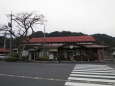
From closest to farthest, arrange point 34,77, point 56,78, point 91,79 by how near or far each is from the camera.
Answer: point 91,79
point 56,78
point 34,77

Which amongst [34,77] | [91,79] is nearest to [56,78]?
[34,77]

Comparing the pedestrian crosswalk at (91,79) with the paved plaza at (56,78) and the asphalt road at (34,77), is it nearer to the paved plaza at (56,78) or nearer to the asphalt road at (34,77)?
the paved plaza at (56,78)

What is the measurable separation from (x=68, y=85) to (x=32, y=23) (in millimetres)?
23347

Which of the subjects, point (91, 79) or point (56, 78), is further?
point (56, 78)

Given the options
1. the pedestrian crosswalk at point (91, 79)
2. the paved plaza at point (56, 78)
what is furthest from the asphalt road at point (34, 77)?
the pedestrian crosswalk at point (91, 79)

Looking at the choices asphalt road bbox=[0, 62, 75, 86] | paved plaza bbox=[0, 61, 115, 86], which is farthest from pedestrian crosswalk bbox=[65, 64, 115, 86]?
asphalt road bbox=[0, 62, 75, 86]

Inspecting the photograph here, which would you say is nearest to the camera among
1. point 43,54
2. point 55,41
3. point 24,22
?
point 24,22

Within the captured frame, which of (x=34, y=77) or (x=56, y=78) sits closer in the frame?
(x=56, y=78)

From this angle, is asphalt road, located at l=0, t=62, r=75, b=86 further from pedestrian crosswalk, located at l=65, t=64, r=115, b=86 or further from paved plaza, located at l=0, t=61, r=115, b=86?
pedestrian crosswalk, located at l=65, t=64, r=115, b=86

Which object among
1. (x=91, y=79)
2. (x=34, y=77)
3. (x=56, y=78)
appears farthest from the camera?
(x=34, y=77)

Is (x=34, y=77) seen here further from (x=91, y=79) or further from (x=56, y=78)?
(x=91, y=79)

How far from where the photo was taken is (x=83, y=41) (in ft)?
100

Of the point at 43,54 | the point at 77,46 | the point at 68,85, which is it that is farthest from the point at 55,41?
the point at 68,85

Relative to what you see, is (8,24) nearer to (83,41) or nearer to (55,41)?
(55,41)
